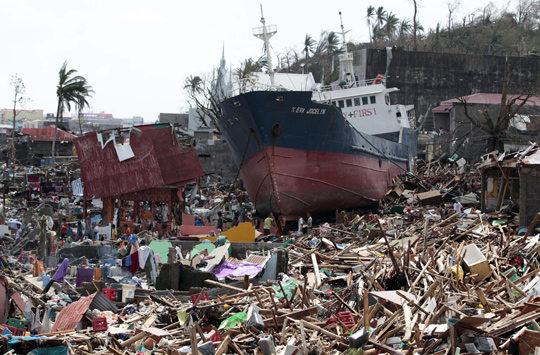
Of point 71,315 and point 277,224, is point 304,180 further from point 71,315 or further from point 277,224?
point 71,315

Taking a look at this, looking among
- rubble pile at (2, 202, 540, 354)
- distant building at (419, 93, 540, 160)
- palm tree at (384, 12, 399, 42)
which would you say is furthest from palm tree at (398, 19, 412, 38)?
rubble pile at (2, 202, 540, 354)

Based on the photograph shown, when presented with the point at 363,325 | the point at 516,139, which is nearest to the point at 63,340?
the point at 363,325

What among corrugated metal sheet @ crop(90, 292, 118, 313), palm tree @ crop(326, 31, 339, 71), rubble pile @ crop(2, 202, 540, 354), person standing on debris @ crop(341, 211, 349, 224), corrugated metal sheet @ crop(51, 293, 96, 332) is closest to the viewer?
rubble pile @ crop(2, 202, 540, 354)

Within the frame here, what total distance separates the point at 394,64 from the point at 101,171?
26.8 metres

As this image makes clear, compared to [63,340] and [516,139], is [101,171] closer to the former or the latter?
[63,340]

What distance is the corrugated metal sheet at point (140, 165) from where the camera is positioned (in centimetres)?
2053

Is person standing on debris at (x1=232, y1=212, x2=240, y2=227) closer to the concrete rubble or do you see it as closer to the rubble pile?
the concrete rubble

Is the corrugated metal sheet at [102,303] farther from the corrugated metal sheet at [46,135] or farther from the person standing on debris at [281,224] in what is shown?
the corrugated metal sheet at [46,135]

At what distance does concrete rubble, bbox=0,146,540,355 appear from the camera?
265 inches

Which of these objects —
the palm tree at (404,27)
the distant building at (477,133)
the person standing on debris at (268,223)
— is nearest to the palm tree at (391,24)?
the palm tree at (404,27)

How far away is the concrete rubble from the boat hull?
4.30 metres

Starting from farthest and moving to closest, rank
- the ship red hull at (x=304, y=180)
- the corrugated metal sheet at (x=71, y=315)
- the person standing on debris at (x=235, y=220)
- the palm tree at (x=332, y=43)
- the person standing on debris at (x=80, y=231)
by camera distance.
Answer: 1. the palm tree at (x=332, y=43)
2. the person standing on debris at (x=235, y=220)
3. the ship red hull at (x=304, y=180)
4. the person standing on debris at (x=80, y=231)
5. the corrugated metal sheet at (x=71, y=315)

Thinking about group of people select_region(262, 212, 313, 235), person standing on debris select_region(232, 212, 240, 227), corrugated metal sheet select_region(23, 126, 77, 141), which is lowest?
person standing on debris select_region(232, 212, 240, 227)

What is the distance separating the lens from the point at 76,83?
40.2m
